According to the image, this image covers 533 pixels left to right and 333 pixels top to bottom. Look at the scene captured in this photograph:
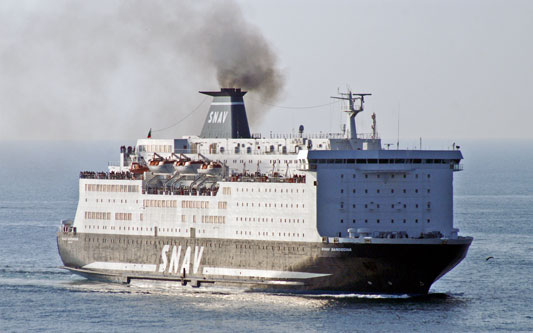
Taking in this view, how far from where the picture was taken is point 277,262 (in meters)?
59.0

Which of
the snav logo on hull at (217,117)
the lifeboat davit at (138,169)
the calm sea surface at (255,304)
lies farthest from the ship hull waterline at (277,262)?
the snav logo on hull at (217,117)

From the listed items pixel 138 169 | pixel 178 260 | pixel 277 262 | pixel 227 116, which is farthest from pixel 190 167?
pixel 277 262

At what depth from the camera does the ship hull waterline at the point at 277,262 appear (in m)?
56.6

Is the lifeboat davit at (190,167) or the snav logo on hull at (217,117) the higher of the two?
the snav logo on hull at (217,117)

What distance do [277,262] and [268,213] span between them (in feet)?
8.01

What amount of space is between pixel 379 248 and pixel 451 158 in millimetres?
5896

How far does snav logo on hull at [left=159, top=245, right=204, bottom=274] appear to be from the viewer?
62.3 m

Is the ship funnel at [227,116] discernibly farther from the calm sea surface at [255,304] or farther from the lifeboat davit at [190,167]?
the calm sea surface at [255,304]

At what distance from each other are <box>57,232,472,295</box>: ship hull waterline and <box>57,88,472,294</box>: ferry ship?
0.18ft

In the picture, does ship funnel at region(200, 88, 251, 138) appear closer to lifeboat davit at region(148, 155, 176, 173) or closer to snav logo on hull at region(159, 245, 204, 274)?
lifeboat davit at region(148, 155, 176, 173)

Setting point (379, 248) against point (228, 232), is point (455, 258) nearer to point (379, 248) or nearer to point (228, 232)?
point (379, 248)

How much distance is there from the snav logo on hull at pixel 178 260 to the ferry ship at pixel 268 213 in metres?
0.06

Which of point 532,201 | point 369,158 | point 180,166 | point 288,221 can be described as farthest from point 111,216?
point 532,201

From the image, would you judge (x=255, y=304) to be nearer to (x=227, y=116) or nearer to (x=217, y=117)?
(x=227, y=116)
